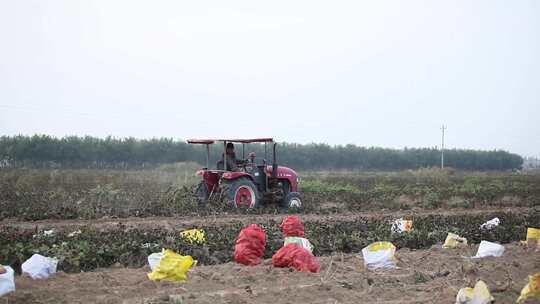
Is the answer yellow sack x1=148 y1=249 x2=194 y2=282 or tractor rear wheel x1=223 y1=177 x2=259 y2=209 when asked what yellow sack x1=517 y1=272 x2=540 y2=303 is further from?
tractor rear wheel x1=223 y1=177 x2=259 y2=209

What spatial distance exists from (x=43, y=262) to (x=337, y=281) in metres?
3.56

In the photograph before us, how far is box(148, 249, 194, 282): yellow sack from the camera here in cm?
680

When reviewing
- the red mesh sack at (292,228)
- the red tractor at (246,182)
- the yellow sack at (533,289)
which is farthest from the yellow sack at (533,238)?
the red tractor at (246,182)

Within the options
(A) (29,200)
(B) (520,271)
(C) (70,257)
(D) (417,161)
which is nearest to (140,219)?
(A) (29,200)

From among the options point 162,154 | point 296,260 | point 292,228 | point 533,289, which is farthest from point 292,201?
point 162,154

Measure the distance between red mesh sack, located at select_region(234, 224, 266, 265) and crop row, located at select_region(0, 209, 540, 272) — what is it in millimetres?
397

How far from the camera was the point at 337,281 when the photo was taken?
275 inches

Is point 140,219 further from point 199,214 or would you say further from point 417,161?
point 417,161

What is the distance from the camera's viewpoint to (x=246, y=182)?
1498 cm

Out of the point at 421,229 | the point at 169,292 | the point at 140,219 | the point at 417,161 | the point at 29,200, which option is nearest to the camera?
the point at 169,292

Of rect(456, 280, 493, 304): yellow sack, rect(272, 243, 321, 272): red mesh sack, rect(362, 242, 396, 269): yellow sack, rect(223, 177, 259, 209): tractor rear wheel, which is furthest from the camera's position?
rect(223, 177, 259, 209): tractor rear wheel

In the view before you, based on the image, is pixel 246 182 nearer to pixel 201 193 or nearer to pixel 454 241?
pixel 201 193

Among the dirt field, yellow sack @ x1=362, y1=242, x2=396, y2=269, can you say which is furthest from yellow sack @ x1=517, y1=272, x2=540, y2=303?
yellow sack @ x1=362, y1=242, x2=396, y2=269

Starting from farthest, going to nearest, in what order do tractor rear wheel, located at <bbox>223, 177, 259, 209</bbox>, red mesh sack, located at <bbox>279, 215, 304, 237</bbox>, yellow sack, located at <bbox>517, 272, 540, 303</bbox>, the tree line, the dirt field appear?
the tree line < tractor rear wheel, located at <bbox>223, 177, 259, 209</bbox> < red mesh sack, located at <bbox>279, 215, 304, 237</bbox> < the dirt field < yellow sack, located at <bbox>517, 272, 540, 303</bbox>
